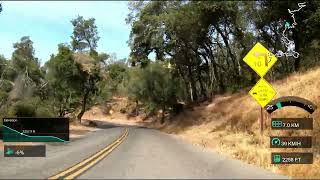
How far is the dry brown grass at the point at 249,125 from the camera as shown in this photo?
61.1ft

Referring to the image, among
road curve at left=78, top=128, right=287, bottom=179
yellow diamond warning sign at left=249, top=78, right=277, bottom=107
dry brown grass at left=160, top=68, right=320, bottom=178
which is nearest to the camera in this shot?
road curve at left=78, top=128, right=287, bottom=179

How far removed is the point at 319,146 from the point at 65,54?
166 ft

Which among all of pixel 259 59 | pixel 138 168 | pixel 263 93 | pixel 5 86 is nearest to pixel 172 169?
pixel 138 168

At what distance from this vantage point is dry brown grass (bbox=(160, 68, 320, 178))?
61.1 ft

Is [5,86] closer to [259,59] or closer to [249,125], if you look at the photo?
[249,125]

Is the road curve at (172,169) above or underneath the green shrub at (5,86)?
underneath

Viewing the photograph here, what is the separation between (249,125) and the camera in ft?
112

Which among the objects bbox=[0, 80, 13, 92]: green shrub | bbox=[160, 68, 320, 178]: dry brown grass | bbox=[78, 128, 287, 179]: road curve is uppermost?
bbox=[0, 80, 13, 92]: green shrub

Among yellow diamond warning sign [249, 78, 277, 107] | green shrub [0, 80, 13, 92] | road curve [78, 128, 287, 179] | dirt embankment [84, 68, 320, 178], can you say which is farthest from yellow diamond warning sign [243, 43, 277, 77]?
green shrub [0, 80, 13, 92]

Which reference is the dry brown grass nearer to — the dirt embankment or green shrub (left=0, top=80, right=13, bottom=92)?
the dirt embankment

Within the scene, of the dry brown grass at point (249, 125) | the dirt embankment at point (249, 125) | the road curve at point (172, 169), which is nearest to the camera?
the road curve at point (172, 169)

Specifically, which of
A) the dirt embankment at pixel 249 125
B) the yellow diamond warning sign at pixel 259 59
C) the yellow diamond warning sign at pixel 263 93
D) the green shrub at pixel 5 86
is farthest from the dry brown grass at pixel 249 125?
the green shrub at pixel 5 86

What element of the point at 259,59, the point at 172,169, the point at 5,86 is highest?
the point at 259,59

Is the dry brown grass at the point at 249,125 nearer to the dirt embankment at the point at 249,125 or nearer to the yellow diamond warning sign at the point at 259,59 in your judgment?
the dirt embankment at the point at 249,125
